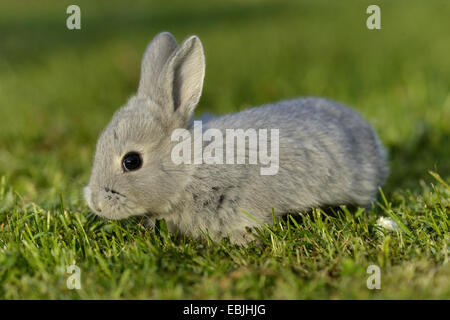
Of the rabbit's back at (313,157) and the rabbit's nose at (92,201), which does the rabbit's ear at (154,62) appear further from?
the rabbit's nose at (92,201)

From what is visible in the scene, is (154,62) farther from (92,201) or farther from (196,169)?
(92,201)

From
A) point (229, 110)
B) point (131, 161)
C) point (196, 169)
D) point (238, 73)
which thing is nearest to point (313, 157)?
point (196, 169)

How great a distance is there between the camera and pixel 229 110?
7.43 meters

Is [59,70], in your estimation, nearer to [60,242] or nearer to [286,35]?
[286,35]

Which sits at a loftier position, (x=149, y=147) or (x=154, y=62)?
(x=154, y=62)

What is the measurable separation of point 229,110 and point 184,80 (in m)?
3.41

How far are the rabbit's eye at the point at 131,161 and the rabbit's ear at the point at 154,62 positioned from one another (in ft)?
2.03

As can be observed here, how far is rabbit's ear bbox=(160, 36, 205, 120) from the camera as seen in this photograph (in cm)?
392

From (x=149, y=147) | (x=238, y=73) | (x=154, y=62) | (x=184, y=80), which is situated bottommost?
(x=149, y=147)

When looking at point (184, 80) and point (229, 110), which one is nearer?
point (184, 80)

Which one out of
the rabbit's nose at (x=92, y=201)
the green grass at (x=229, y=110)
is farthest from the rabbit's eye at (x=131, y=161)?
the green grass at (x=229, y=110)

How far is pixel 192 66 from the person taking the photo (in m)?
4.00

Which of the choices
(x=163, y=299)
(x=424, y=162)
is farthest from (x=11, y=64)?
(x=163, y=299)

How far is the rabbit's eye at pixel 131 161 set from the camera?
12.3 feet
